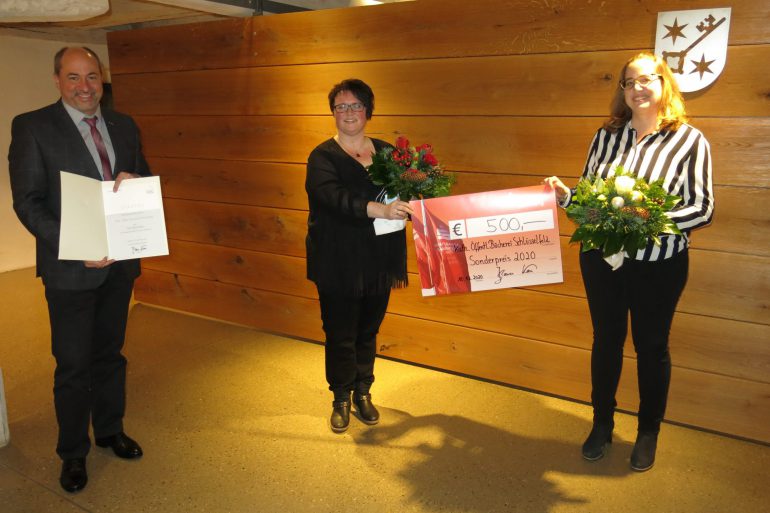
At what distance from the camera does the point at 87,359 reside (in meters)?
2.29

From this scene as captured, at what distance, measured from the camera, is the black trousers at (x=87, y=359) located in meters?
2.22

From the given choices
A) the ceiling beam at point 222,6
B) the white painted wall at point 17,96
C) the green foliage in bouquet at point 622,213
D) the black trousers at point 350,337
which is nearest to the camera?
the green foliage in bouquet at point 622,213

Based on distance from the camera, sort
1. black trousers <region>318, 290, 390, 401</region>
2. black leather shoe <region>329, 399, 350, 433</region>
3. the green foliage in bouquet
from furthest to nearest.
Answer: black leather shoe <region>329, 399, 350, 433</region>, black trousers <region>318, 290, 390, 401</region>, the green foliage in bouquet

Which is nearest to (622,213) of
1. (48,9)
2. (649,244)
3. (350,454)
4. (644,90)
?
(649,244)

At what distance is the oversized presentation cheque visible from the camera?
2373mm

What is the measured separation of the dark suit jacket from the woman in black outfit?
2.66 feet

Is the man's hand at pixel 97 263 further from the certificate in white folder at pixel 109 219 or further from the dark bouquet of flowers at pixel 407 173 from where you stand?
the dark bouquet of flowers at pixel 407 173

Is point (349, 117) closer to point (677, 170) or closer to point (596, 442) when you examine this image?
point (677, 170)

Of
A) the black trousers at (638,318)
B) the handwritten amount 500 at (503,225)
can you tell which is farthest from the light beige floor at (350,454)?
the handwritten amount 500 at (503,225)

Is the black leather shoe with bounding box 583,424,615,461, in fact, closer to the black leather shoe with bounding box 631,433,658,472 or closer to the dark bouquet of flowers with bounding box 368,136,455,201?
the black leather shoe with bounding box 631,433,658,472

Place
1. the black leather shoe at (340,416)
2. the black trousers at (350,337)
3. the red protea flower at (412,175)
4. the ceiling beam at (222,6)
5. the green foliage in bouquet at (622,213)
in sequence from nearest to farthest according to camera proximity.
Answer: the green foliage in bouquet at (622,213)
the red protea flower at (412,175)
the black trousers at (350,337)
the black leather shoe at (340,416)
the ceiling beam at (222,6)

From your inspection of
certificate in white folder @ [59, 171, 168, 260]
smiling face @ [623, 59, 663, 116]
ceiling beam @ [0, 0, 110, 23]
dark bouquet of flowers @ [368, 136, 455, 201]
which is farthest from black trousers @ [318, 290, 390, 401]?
ceiling beam @ [0, 0, 110, 23]

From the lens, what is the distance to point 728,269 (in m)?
2.54

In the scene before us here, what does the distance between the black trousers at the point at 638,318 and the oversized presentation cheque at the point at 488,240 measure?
170mm
